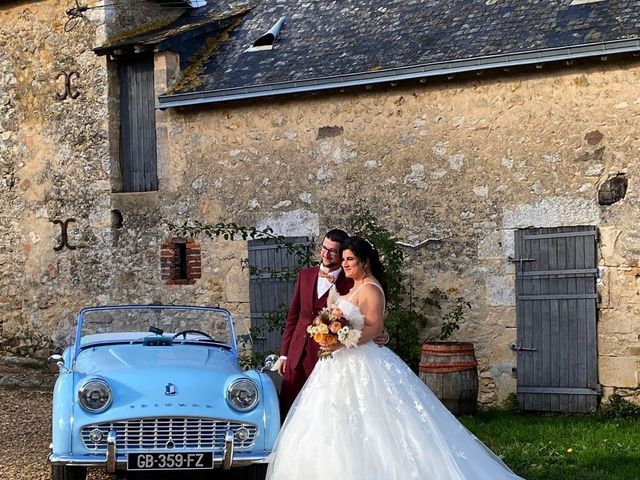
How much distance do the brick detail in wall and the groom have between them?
574 cm

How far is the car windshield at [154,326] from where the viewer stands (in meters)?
7.73

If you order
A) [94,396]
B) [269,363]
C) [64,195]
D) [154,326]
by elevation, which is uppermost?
[64,195]

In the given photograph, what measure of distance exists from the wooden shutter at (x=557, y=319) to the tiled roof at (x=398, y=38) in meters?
1.74

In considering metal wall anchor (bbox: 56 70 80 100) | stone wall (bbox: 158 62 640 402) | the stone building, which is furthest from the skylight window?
metal wall anchor (bbox: 56 70 80 100)

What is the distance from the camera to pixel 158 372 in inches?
269

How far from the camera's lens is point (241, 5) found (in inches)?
549

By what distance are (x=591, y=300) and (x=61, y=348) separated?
6.87 meters

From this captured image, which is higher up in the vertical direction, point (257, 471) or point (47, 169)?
point (47, 169)

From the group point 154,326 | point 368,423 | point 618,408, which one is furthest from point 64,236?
point 368,423

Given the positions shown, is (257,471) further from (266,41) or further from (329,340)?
(266,41)

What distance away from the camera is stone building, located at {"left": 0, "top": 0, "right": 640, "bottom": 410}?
9.93m

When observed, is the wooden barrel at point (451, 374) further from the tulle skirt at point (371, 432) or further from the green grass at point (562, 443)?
the tulle skirt at point (371, 432)

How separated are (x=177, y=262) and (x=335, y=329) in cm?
699

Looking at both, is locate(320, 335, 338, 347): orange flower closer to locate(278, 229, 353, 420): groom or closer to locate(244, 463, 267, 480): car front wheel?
locate(278, 229, 353, 420): groom
